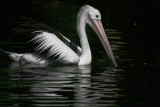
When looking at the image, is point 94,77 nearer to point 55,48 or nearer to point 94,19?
point 55,48

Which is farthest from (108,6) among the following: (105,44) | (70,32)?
(105,44)

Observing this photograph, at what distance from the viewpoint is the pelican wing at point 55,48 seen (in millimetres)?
11898

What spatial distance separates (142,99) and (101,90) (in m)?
0.83

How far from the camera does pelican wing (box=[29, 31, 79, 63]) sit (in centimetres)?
1190

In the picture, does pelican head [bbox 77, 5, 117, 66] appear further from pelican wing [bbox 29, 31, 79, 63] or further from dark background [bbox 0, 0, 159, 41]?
dark background [bbox 0, 0, 159, 41]

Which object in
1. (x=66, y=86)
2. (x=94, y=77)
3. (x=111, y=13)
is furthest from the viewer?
(x=111, y=13)

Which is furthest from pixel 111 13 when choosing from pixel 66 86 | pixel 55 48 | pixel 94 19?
pixel 66 86

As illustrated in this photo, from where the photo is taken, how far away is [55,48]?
1191 centimetres

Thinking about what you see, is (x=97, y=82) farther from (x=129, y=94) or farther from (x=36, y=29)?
(x=36, y=29)

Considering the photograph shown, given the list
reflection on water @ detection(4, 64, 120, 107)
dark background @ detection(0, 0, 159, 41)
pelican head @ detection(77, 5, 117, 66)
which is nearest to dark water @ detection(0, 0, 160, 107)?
reflection on water @ detection(4, 64, 120, 107)

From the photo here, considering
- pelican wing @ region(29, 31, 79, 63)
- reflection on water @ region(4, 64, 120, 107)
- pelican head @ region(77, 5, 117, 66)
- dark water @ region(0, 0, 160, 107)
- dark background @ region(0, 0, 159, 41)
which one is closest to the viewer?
reflection on water @ region(4, 64, 120, 107)

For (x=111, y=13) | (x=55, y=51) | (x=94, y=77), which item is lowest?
(x=111, y=13)

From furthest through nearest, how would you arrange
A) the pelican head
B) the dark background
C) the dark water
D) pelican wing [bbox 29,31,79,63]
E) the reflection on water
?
the dark background, the pelican head, pelican wing [bbox 29,31,79,63], the dark water, the reflection on water

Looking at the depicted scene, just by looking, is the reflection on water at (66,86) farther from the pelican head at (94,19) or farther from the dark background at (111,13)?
the dark background at (111,13)
